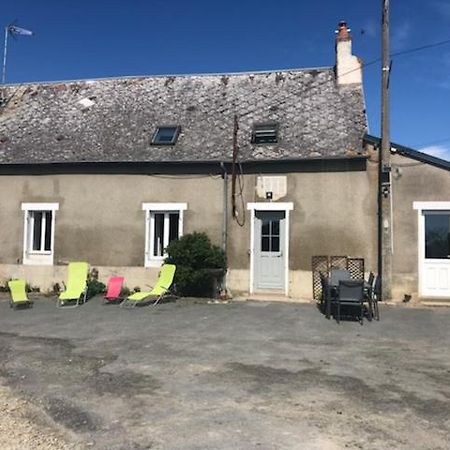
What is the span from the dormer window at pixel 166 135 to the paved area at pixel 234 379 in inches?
221

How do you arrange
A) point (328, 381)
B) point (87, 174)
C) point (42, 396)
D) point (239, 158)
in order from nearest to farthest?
point (42, 396) < point (328, 381) < point (239, 158) < point (87, 174)

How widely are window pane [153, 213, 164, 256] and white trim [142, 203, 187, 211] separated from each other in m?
0.31

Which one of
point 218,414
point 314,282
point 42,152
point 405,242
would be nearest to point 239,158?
point 314,282

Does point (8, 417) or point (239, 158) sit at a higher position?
point (239, 158)

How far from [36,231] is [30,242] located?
0.37m

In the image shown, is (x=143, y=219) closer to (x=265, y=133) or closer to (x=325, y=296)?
(x=265, y=133)

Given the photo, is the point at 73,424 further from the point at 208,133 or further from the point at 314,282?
the point at 208,133

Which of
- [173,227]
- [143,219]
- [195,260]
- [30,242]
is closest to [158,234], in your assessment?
[173,227]

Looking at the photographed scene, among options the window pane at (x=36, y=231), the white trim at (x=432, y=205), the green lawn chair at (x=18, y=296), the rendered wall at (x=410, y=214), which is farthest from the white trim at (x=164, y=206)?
the white trim at (x=432, y=205)

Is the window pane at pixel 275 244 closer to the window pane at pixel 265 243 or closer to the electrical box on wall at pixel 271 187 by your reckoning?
the window pane at pixel 265 243

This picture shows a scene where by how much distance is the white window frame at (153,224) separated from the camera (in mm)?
13789

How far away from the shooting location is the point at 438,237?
12.5 m

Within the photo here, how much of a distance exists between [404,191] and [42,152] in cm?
1003

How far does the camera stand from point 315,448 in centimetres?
420
